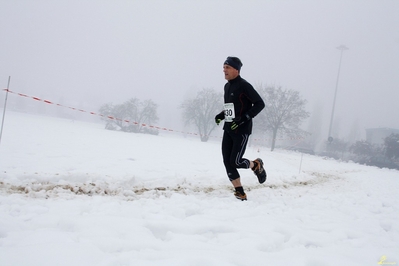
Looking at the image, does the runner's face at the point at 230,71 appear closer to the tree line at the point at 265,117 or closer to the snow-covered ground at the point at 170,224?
the snow-covered ground at the point at 170,224

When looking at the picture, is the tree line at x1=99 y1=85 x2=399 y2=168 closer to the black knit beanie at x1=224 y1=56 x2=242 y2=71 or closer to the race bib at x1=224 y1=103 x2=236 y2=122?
the race bib at x1=224 y1=103 x2=236 y2=122

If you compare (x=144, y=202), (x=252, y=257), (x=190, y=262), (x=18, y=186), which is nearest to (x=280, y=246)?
(x=252, y=257)

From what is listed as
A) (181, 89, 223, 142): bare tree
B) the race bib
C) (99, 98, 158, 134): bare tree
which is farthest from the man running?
(99, 98, 158, 134): bare tree

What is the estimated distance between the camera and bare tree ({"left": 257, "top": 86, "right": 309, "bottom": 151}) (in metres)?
35.1

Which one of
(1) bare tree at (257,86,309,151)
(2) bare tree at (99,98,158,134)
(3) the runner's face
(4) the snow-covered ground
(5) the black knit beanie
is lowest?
(4) the snow-covered ground

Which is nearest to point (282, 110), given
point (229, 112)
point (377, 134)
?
point (229, 112)

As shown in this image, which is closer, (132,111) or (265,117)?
(265,117)

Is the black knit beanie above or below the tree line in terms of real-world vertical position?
below

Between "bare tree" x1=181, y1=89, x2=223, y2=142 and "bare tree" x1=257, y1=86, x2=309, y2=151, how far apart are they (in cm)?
915

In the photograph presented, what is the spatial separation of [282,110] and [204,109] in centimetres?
1429

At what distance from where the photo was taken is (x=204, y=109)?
144 feet

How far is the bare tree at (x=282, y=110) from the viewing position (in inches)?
1380

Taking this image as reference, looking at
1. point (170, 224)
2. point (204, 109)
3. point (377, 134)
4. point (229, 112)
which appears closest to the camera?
point (170, 224)

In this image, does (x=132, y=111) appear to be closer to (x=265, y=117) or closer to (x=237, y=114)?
(x=265, y=117)
